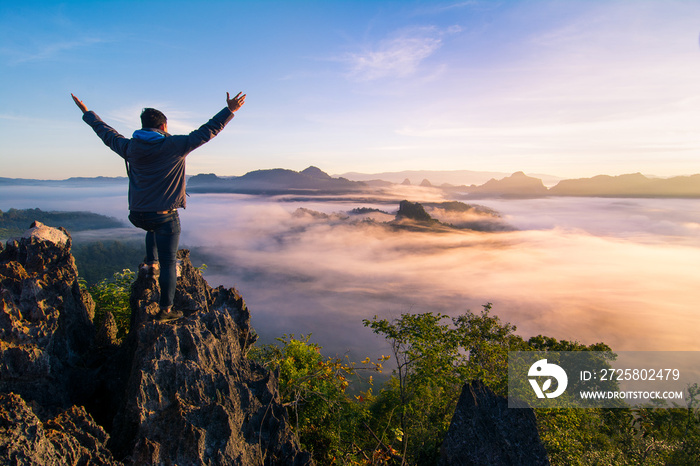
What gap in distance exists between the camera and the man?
6133 millimetres

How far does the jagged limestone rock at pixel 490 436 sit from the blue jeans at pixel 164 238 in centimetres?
730

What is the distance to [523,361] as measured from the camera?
114 ft

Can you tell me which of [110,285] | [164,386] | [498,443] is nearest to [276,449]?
[164,386]

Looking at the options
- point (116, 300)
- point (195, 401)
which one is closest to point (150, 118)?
point (195, 401)

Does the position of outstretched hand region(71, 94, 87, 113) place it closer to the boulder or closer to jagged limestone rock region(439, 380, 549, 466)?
the boulder

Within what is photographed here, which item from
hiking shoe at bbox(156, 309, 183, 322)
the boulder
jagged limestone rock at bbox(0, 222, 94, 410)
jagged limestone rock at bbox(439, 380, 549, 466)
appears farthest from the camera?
jagged limestone rock at bbox(439, 380, 549, 466)

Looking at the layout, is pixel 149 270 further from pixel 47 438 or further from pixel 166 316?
pixel 47 438

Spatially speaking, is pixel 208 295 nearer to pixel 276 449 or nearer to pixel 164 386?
pixel 164 386

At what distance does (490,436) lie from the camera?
8.64m

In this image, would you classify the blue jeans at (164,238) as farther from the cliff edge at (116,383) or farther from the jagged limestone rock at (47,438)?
the jagged limestone rock at (47,438)

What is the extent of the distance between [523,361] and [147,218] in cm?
3694

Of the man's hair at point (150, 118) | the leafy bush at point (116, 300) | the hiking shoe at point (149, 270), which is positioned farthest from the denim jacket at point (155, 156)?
the leafy bush at point (116, 300)

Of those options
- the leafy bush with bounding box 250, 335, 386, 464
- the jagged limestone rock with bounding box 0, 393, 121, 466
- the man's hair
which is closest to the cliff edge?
the jagged limestone rock with bounding box 0, 393, 121, 466

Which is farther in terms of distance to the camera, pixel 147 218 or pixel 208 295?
pixel 208 295
